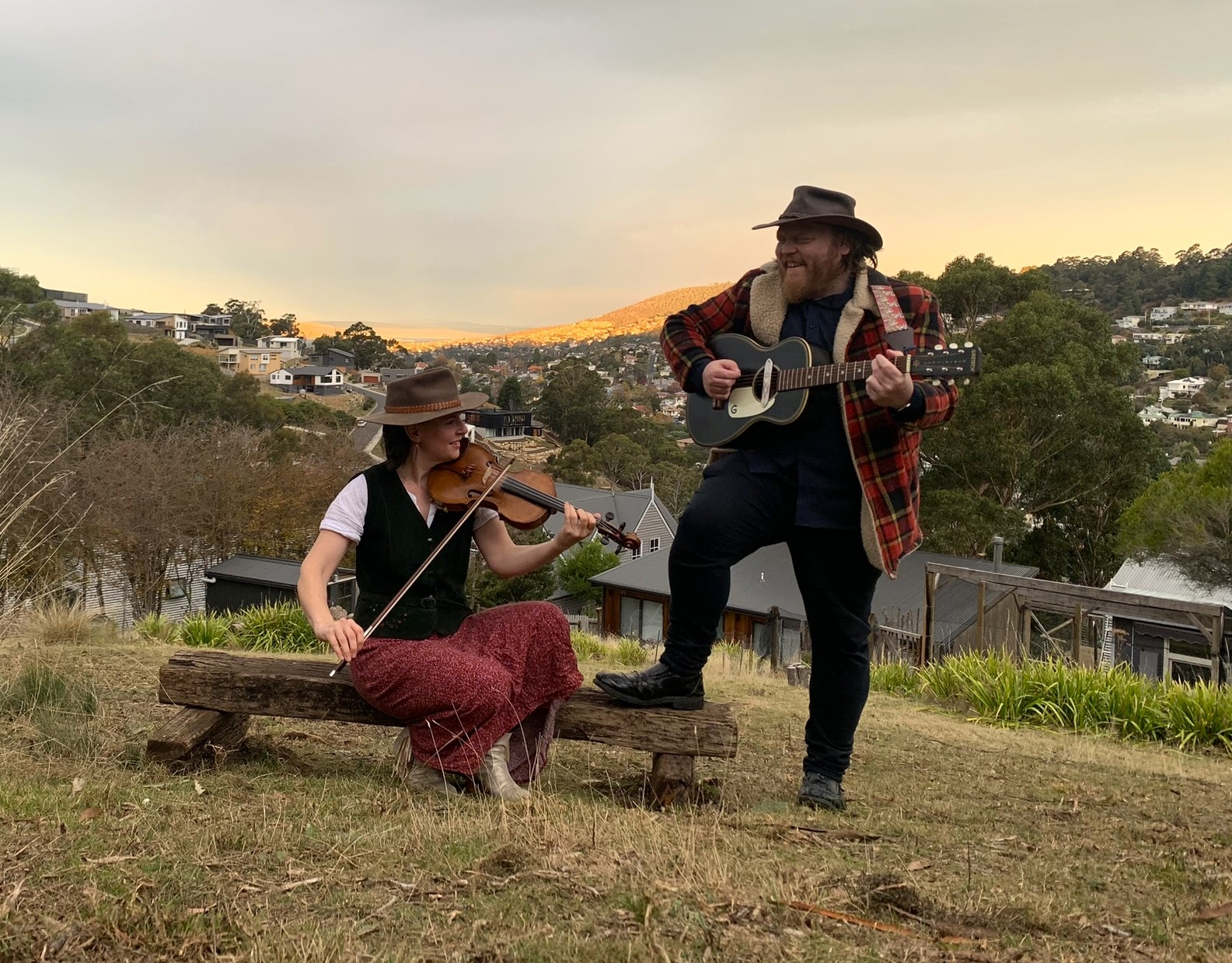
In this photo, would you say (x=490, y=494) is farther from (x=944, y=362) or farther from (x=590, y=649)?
(x=590, y=649)

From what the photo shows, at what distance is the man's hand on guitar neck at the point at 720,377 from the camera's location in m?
3.83

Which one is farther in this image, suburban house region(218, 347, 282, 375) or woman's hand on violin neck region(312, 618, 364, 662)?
suburban house region(218, 347, 282, 375)

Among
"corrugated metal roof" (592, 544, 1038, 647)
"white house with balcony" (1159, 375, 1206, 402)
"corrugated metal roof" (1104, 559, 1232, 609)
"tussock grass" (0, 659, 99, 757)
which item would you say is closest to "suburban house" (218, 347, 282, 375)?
"white house with balcony" (1159, 375, 1206, 402)

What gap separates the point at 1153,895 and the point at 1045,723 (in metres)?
5.77

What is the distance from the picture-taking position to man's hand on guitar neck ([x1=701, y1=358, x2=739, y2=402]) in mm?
3828

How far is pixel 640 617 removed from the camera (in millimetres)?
31391

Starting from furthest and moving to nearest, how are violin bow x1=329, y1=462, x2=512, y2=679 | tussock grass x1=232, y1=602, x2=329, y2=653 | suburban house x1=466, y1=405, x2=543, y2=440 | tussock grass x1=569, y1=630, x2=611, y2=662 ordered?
suburban house x1=466, y1=405, x2=543, y2=440 < tussock grass x1=232, y1=602, x2=329, y2=653 < tussock grass x1=569, y1=630, x2=611, y2=662 < violin bow x1=329, y1=462, x2=512, y2=679

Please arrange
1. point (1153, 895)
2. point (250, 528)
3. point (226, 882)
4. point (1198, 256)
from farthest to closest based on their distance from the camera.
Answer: point (1198, 256), point (250, 528), point (1153, 895), point (226, 882)

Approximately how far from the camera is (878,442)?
3707 millimetres

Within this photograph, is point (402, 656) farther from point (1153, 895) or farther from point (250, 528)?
point (250, 528)

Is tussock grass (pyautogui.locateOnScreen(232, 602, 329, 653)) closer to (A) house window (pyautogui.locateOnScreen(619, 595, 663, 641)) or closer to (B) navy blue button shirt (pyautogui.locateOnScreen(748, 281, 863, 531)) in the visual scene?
(B) navy blue button shirt (pyautogui.locateOnScreen(748, 281, 863, 531))

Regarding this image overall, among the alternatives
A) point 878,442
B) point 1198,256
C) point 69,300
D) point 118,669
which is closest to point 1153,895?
point 878,442

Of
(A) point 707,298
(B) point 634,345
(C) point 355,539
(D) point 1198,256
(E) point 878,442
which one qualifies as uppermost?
(D) point 1198,256

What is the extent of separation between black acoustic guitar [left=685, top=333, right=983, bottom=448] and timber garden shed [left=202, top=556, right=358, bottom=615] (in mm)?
25955
